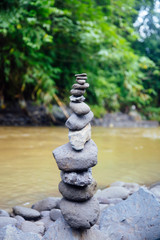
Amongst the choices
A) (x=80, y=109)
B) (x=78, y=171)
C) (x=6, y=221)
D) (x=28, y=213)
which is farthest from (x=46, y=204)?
(x=80, y=109)

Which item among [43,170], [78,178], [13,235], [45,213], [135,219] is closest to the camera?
[13,235]

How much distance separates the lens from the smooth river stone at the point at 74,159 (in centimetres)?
207

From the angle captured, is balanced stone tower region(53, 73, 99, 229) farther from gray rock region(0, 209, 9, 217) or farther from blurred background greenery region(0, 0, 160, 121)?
blurred background greenery region(0, 0, 160, 121)

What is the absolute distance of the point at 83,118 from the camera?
87.3 inches

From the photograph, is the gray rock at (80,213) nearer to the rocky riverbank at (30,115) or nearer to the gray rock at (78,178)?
the gray rock at (78,178)

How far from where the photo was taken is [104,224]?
2418mm

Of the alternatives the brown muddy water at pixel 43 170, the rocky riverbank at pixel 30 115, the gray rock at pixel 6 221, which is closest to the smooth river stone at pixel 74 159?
the gray rock at pixel 6 221

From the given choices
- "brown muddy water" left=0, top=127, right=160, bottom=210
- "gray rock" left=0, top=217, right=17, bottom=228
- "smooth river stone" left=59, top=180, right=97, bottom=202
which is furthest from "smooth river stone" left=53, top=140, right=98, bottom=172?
"brown muddy water" left=0, top=127, right=160, bottom=210

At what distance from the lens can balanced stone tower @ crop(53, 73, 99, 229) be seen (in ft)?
6.81

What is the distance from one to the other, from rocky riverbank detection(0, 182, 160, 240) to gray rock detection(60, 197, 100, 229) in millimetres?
79

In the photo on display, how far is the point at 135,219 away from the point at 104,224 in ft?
0.91

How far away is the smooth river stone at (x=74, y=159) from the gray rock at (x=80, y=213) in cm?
30

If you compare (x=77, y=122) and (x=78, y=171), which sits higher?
(x=77, y=122)

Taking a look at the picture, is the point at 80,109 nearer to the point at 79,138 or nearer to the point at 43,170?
the point at 79,138
